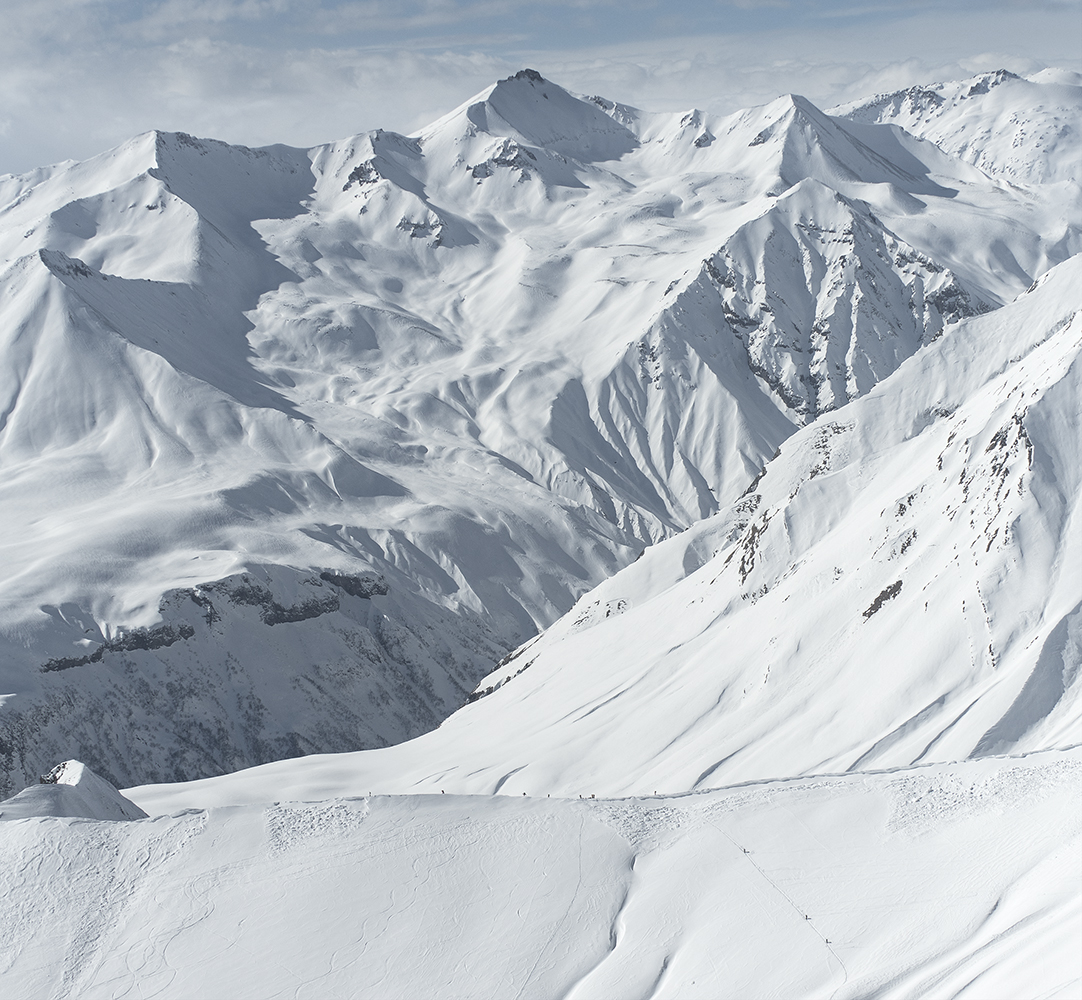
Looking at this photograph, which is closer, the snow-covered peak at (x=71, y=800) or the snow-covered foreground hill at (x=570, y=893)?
the snow-covered foreground hill at (x=570, y=893)

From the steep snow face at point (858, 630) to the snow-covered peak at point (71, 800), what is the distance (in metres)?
22.8

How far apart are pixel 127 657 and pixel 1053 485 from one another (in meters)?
92.3

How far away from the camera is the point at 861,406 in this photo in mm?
90000

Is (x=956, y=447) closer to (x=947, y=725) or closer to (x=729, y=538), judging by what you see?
(x=947, y=725)

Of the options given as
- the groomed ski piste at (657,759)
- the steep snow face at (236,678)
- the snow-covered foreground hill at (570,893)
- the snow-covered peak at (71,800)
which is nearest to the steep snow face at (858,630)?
the groomed ski piste at (657,759)

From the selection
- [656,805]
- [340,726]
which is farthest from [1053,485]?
[340,726]

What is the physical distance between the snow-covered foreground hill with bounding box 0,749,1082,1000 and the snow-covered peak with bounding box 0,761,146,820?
12.9ft

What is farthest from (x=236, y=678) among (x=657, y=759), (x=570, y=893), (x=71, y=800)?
(x=570, y=893)

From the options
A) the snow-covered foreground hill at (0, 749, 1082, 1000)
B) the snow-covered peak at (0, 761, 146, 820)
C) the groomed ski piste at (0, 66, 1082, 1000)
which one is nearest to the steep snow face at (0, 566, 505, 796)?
the groomed ski piste at (0, 66, 1082, 1000)

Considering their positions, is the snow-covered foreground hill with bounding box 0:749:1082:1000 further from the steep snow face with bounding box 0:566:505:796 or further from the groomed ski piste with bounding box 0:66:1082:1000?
the steep snow face with bounding box 0:566:505:796

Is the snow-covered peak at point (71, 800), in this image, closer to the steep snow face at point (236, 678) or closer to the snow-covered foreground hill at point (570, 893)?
the snow-covered foreground hill at point (570, 893)

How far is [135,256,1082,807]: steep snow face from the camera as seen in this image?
47438 mm

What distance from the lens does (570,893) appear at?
29.4 m

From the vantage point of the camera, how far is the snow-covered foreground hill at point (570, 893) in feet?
85.7
